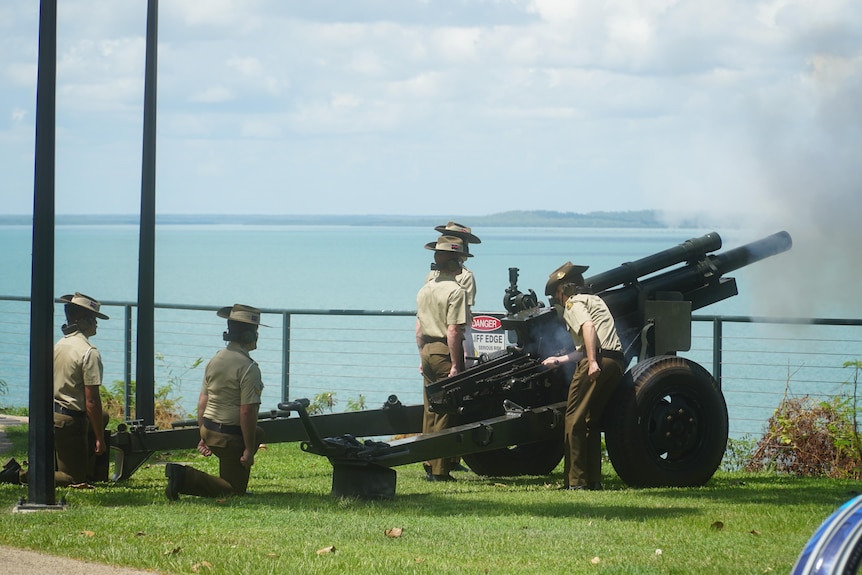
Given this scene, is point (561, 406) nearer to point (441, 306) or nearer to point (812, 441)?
point (441, 306)

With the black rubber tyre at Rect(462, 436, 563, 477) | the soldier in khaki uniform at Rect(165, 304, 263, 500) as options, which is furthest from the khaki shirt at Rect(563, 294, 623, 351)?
the soldier in khaki uniform at Rect(165, 304, 263, 500)

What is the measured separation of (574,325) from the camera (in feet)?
35.0

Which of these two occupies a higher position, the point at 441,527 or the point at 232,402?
the point at 232,402

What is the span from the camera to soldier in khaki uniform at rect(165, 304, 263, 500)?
9.91 m

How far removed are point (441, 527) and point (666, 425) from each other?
118 inches

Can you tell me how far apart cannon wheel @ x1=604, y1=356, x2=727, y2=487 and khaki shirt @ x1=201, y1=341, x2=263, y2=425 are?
286cm

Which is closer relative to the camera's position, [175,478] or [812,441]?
[175,478]

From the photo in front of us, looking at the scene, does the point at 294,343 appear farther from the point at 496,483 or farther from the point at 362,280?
the point at 362,280

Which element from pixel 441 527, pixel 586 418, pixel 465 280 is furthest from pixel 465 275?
pixel 441 527

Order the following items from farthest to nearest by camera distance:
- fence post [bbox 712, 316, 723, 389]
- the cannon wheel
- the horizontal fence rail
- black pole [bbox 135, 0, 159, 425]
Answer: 1. the horizontal fence rail
2. fence post [bbox 712, 316, 723, 389]
3. black pole [bbox 135, 0, 159, 425]
4. the cannon wheel

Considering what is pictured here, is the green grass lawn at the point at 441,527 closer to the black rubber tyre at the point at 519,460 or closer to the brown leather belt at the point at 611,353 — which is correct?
the black rubber tyre at the point at 519,460

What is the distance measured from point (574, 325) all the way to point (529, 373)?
2.42 ft

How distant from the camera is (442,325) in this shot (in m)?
11.6

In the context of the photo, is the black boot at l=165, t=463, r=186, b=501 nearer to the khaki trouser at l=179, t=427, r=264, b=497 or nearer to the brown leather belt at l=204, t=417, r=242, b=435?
the khaki trouser at l=179, t=427, r=264, b=497
